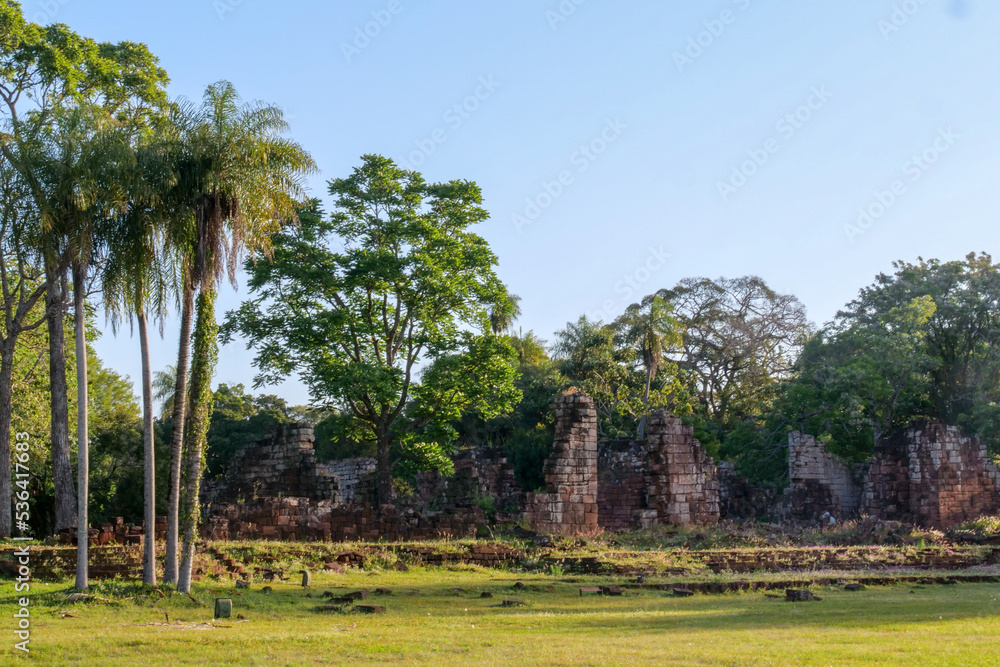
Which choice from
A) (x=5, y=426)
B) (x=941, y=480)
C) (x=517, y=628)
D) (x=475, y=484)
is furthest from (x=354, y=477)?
(x=517, y=628)

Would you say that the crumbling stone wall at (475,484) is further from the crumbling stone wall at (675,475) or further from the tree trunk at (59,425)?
the tree trunk at (59,425)

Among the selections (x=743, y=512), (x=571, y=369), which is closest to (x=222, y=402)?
(x=571, y=369)

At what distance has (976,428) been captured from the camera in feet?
105

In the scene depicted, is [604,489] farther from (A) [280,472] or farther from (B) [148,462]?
(B) [148,462]

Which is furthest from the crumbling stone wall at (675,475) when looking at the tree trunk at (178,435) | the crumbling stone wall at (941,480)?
the tree trunk at (178,435)

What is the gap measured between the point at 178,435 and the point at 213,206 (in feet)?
11.9

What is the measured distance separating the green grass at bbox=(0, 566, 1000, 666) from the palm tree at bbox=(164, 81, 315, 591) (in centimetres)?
230

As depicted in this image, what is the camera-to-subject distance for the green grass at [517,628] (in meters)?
10.1

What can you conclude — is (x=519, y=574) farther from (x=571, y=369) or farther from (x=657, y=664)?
(x=571, y=369)

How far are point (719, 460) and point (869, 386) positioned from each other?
290 inches

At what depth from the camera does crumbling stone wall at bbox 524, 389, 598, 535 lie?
26.3 m

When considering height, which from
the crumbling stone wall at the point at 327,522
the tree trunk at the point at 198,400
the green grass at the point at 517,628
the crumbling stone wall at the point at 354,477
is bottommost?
the green grass at the point at 517,628

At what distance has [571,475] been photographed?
26.8 meters

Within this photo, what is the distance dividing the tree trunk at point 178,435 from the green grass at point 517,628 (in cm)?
78
